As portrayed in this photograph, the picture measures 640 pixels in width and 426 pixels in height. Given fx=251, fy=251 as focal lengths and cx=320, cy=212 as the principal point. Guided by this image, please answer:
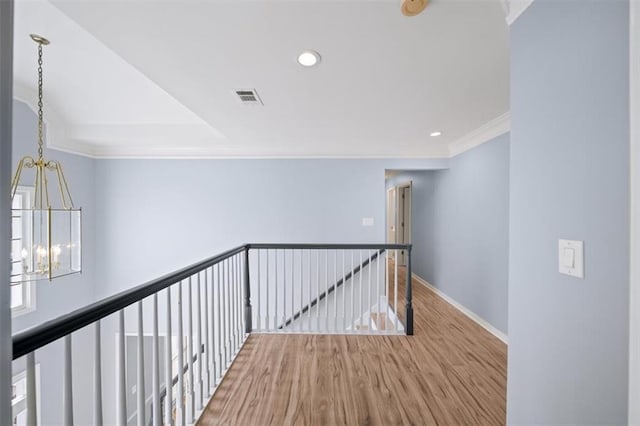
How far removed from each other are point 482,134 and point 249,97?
271cm

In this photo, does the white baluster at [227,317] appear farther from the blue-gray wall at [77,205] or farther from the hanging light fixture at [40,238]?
the blue-gray wall at [77,205]

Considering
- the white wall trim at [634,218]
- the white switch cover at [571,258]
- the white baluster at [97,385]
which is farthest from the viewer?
the white baluster at [97,385]

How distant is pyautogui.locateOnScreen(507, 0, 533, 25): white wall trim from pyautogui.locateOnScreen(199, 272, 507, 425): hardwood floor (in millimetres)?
2203

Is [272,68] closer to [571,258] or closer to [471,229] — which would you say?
[571,258]

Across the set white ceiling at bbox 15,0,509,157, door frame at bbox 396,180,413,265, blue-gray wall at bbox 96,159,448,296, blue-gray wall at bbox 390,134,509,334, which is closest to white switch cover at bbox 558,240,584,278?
white ceiling at bbox 15,0,509,157

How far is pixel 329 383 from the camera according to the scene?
1.89 m

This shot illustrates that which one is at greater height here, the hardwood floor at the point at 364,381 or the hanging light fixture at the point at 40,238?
the hanging light fixture at the point at 40,238

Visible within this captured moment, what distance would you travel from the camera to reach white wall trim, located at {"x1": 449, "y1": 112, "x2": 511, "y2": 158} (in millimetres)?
2637

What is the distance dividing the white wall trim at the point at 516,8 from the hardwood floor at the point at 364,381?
7.23ft

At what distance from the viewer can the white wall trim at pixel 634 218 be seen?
24.8 inches

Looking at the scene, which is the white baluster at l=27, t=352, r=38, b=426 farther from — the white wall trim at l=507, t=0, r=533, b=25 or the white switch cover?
the white wall trim at l=507, t=0, r=533, b=25

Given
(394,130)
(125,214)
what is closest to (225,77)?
(394,130)

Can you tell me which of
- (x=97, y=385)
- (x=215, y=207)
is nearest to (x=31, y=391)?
(x=97, y=385)

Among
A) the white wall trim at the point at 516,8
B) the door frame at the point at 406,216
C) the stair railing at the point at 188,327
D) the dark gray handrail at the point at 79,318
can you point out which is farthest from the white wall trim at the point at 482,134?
the dark gray handrail at the point at 79,318
